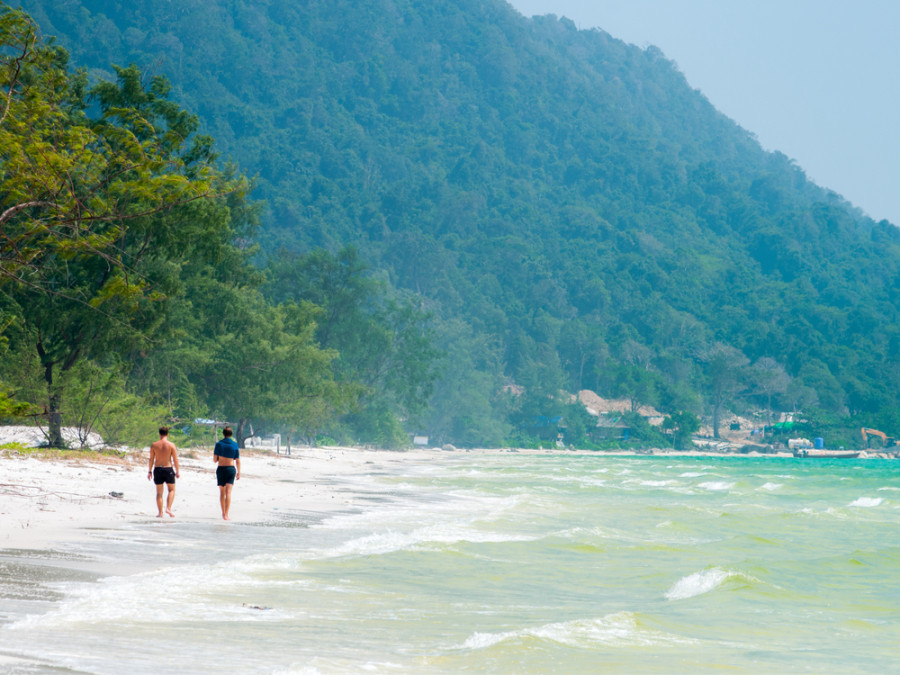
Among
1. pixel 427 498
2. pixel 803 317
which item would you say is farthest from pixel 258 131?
pixel 427 498

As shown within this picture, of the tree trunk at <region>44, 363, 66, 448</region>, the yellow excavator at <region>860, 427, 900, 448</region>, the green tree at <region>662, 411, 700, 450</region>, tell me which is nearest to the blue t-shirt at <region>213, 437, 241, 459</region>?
the tree trunk at <region>44, 363, 66, 448</region>

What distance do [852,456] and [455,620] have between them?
348 feet

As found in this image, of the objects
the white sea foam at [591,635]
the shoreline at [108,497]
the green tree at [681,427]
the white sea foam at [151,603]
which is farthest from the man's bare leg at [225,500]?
the green tree at [681,427]

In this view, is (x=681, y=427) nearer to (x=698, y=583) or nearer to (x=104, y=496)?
(x=104, y=496)

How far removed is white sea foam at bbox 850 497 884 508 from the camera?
100 feet

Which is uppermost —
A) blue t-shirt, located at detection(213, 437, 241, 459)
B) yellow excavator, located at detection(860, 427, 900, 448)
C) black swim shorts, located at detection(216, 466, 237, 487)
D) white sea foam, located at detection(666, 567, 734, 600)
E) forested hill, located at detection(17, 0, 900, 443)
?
forested hill, located at detection(17, 0, 900, 443)

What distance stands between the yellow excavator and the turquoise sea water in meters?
105

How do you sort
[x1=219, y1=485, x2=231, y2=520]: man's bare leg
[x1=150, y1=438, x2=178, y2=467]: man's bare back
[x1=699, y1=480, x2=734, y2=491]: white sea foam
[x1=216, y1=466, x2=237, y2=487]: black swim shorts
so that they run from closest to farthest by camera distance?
[x1=150, y1=438, x2=178, y2=467]: man's bare back, [x1=216, y1=466, x2=237, y2=487]: black swim shorts, [x1=219, y1=485, x2=231, y2=520]: man's bare leg, [x1=699, y1=480, x2=734, y2=491]: white sea foam

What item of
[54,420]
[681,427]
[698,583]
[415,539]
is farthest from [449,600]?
[681,427]

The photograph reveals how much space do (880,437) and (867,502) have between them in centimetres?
9088

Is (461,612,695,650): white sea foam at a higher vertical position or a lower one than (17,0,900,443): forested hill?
lower

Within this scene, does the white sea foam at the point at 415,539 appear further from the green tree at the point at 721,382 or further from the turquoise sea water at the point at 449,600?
the green tree at the point at 721,382

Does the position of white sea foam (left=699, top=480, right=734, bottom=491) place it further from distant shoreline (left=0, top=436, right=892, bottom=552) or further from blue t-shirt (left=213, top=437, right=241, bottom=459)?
blue t-shirt (left=213, top=437, right=241, bottom=459)

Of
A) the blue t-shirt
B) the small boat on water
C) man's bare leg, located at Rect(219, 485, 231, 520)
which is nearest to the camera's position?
the blue t-shirt
